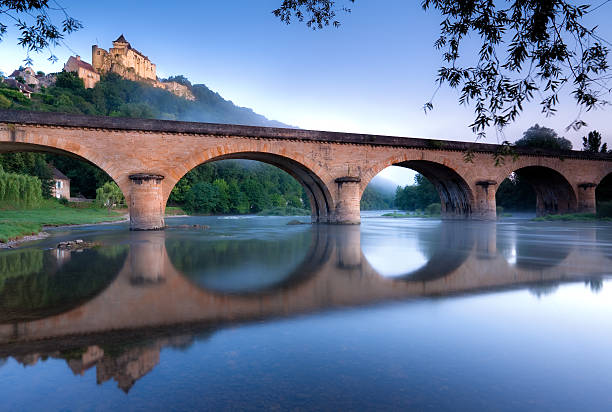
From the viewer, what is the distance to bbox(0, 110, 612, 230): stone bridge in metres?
17.3

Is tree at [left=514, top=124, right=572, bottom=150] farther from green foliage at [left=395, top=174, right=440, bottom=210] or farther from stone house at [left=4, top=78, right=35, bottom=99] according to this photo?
stone house at [left=4, top=78, right=35, bottom=99]

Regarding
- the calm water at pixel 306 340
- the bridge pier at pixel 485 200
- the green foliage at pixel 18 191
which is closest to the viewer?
the calm water at pixel 306 340

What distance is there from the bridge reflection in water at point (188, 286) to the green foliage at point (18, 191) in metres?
23.8

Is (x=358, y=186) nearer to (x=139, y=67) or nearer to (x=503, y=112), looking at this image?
(x=503, y=112)

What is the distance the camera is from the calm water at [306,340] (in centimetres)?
228

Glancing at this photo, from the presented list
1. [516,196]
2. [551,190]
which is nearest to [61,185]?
[551,190]

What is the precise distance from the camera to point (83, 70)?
101 metres

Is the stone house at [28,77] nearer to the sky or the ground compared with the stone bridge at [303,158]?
nearer to the sky

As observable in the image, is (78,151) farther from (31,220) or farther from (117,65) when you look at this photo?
(117,65)

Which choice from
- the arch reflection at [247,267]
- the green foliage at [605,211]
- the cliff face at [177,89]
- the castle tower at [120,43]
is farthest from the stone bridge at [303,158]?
the cliff face at [177,89]

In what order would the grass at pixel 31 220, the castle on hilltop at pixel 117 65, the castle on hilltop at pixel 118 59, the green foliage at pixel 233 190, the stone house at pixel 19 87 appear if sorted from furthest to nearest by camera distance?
the castle on hilltop at pixel 118 59 < the castle on hilltop at pixel 117 65 < the stone house at pixel 19 87 < the green foliage at pixel 233 190 < the grass at pixel 31 220

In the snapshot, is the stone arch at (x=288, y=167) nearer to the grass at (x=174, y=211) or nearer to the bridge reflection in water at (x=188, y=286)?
the bridge reflection in water at (x=188, y=286)

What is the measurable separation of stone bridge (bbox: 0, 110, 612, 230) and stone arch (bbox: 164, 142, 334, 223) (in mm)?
55

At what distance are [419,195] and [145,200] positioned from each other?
62.7 meters
